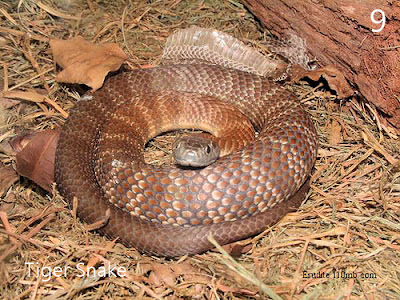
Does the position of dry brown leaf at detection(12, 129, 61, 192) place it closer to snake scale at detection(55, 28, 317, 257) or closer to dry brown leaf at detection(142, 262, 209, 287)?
snake scale at detection(55, 28, 317, 257)

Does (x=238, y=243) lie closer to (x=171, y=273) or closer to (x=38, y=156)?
(x=171, y=273)

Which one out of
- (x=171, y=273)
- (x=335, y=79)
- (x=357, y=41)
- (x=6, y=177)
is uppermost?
(x=357, y=41)

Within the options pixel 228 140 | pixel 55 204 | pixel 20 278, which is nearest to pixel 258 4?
pixel 228 140

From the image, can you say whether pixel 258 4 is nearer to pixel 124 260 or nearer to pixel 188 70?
pixel 188 70

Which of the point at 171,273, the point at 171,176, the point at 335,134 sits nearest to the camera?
the point at 171,273

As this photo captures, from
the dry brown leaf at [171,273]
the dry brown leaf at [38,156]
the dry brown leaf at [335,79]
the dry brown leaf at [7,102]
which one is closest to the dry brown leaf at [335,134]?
the dry brown leaf at [335,79]

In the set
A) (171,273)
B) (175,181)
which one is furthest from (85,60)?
(171,273)

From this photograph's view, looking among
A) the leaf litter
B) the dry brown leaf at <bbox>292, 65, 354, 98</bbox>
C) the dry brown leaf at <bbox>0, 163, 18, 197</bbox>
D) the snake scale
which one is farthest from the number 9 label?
the dry brown leaf at <bbox>0, 163, 18, 197</bbox>
